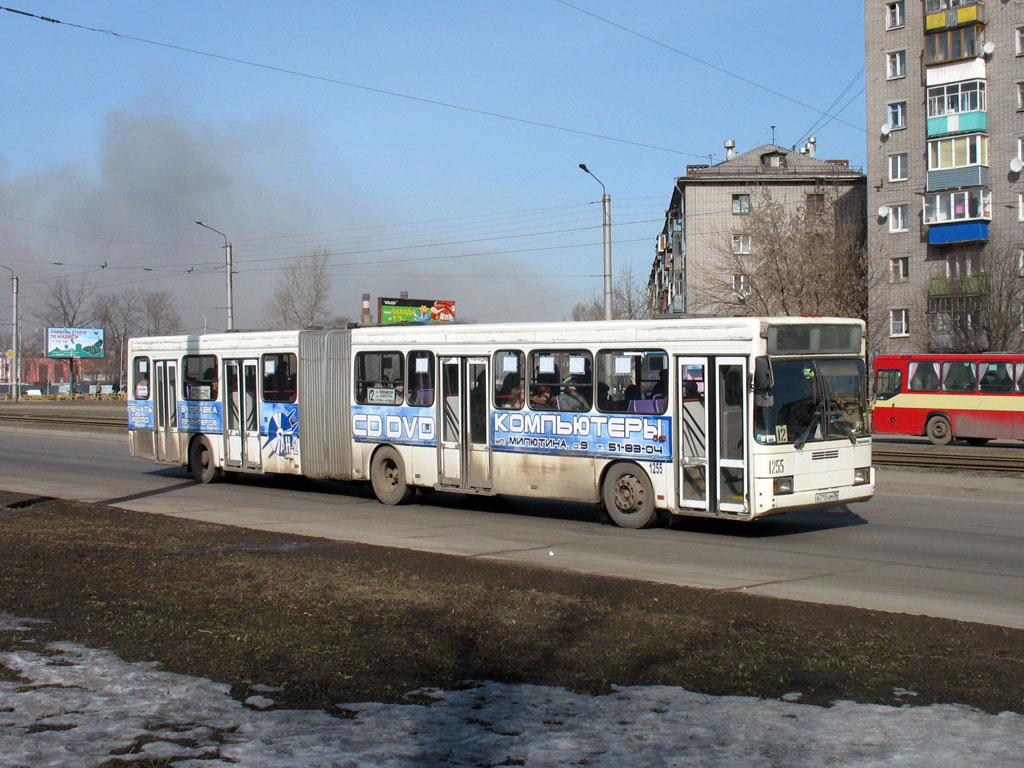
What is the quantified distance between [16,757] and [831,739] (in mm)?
3621

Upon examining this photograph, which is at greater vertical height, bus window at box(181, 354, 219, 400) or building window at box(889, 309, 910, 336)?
building window at box(889, 309, 910, 336)

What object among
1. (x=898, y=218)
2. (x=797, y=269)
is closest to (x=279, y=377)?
(x=797, y=269)

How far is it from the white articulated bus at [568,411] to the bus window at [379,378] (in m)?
0.03

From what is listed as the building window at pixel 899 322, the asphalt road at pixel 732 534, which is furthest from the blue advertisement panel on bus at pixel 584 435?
the building window at pixel 899 322

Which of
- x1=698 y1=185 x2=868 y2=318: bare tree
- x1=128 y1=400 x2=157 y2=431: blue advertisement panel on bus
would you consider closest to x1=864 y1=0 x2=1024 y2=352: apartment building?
x1=698 y1=185 x2=868 y2=318: bare tree

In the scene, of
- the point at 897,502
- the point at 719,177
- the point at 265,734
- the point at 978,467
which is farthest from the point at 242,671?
the point at 719,177

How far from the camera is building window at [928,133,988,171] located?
5444 centimetres

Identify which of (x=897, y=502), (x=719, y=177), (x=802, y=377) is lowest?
(x=897, y=502)

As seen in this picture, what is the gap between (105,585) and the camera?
870 centimetres

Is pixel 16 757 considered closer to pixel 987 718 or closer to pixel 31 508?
pixel 987 718

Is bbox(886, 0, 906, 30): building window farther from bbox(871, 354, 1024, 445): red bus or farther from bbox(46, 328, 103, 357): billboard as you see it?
bbox(46, 328, 103, 357): billboard

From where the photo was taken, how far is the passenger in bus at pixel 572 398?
14398 mm

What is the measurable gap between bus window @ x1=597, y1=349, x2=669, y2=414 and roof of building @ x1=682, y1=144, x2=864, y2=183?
56.9 metres

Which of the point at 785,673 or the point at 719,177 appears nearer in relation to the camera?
the point at 785,673
